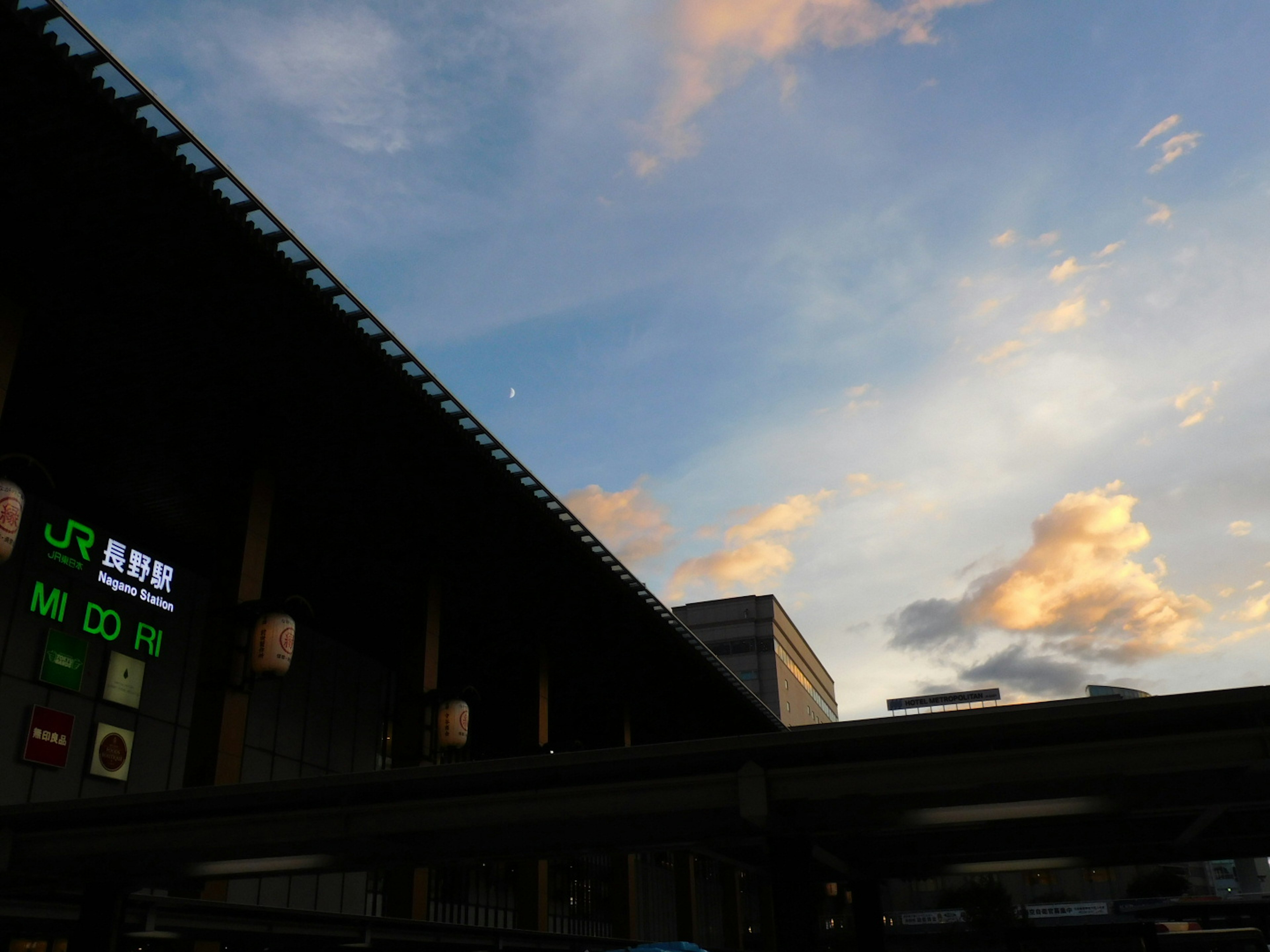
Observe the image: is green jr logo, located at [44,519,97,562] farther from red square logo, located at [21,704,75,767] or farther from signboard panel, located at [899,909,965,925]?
signboard panel, located at [899,909,965,925]

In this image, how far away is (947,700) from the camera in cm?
16938

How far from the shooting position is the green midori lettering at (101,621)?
78.2 ft

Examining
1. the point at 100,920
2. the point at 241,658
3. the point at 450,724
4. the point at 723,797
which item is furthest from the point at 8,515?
the point at 450,724

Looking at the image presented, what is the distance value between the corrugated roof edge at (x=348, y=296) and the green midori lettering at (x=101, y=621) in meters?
9.75

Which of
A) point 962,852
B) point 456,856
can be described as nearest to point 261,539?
point 456,856

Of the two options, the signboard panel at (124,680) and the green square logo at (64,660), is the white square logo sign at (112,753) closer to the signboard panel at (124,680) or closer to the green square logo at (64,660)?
the signboard panel at (124,680)

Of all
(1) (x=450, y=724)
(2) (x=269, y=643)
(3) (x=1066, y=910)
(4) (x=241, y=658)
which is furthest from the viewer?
(3) (x=1066, y=910)

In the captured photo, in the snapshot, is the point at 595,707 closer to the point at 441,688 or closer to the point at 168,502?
the point at 441,688

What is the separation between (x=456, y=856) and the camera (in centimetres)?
1382

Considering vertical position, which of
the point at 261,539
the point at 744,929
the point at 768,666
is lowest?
the point at 744,929

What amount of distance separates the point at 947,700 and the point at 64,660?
163 meters

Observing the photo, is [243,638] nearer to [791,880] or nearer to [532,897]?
[791,880]

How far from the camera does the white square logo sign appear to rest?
2342 centimetres

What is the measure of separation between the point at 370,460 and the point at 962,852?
14.2m
